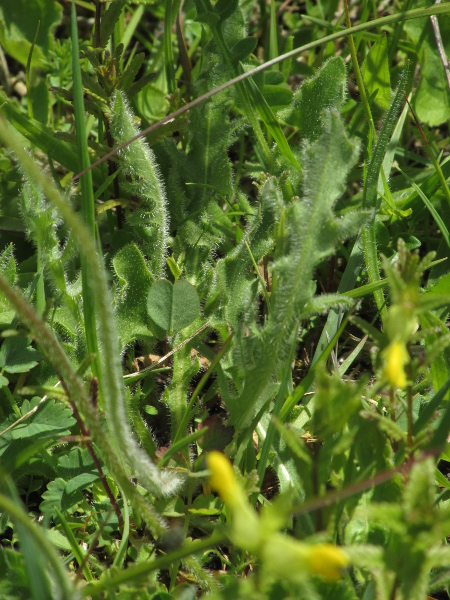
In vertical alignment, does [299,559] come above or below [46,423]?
above

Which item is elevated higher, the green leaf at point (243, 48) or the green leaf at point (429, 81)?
the green leaf at point (243, 48)

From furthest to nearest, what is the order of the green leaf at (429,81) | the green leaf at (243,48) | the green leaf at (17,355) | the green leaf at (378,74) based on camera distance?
1. the green leaf at (429,81)
2. the green leaf at (378,74)
3. the green leaf at (243,48)
4. the green leaf at (17,355)

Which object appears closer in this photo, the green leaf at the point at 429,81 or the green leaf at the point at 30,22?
the green leaf at the point at 429,81

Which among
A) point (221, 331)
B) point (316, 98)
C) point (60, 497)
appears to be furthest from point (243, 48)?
point (60, 497)

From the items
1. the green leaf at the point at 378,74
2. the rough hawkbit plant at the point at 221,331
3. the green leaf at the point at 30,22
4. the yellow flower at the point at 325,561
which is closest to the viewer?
the yellow flower at the point at 325,561

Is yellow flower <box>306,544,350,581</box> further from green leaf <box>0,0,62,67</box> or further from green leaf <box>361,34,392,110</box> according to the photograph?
green leaf <box>0,0,62,67</box>

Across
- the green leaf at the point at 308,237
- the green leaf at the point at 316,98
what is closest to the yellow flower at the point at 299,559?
the green leaf at the point at 308,237

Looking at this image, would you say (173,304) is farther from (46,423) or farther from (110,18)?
(110,18)

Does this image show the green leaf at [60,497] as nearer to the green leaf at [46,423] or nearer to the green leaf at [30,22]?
the green leaf at [46,423]

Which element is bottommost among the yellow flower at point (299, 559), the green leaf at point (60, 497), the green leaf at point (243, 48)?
the green leaf at point (60, 497)

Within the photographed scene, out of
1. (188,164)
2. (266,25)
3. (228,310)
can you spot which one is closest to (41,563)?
(228,310)
